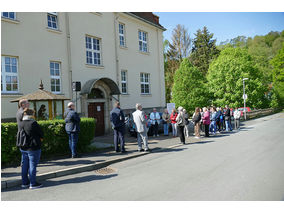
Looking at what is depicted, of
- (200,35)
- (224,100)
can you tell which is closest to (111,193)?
(224,100)

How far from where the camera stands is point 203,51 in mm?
43812

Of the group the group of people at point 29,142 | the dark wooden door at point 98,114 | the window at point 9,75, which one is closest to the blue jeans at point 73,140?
the group of people at point 29,142

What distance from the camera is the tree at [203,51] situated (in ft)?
144

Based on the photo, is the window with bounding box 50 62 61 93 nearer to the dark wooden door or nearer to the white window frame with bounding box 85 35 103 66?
the white window frame with bounding box 85 35 103 66

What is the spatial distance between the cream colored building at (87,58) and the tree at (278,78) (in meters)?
30.0

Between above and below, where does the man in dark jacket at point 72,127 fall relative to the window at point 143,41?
below

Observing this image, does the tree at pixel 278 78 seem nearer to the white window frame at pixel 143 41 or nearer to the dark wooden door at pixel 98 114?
the white window frame at pixel 143 41

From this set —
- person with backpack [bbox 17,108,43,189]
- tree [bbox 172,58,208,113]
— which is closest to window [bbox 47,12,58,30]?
person with backpack [bbox 17,108,43,189]

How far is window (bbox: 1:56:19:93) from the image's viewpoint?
423 inches

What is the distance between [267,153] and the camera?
8.09m

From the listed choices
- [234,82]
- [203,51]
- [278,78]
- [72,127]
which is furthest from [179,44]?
[72,127]

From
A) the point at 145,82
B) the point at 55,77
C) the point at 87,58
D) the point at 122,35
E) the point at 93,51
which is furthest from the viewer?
the point at 145,82

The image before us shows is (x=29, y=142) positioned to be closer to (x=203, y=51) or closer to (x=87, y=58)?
(x=87, y=58)

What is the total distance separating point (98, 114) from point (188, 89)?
20471 millimetres
